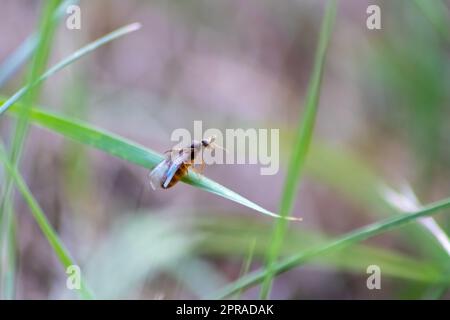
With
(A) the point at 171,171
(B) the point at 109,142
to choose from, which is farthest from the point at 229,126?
(B) the point at 109,142

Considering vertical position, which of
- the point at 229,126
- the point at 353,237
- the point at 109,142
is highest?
the point at 229,126

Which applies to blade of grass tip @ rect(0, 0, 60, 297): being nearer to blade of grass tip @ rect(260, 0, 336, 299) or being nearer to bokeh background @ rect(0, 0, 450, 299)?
blade of grass tip @ rect(260, 0, 336, 299)

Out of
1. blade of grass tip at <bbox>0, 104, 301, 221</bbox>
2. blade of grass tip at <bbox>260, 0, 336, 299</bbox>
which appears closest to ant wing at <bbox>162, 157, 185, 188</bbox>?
blade of grass tip at <bbox>0, 104, 301, 221</bbox>

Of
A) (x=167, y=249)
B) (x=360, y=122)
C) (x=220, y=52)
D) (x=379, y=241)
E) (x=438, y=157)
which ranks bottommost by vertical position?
(x=167, y=249)

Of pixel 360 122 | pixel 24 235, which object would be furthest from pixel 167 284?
pixel 360 122

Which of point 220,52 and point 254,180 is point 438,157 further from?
point 220,52

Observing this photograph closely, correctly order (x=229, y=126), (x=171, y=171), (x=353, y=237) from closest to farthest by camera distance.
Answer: (x=353, y=237) < (x=171, y=171) < (x=229, y=126)

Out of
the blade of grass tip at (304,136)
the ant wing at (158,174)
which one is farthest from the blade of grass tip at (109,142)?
the ant wing at (158,174)

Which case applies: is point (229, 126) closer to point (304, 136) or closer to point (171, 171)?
point (171, 171)

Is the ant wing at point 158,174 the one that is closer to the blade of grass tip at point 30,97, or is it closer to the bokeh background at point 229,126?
the blade of grass tip at point 30,97
